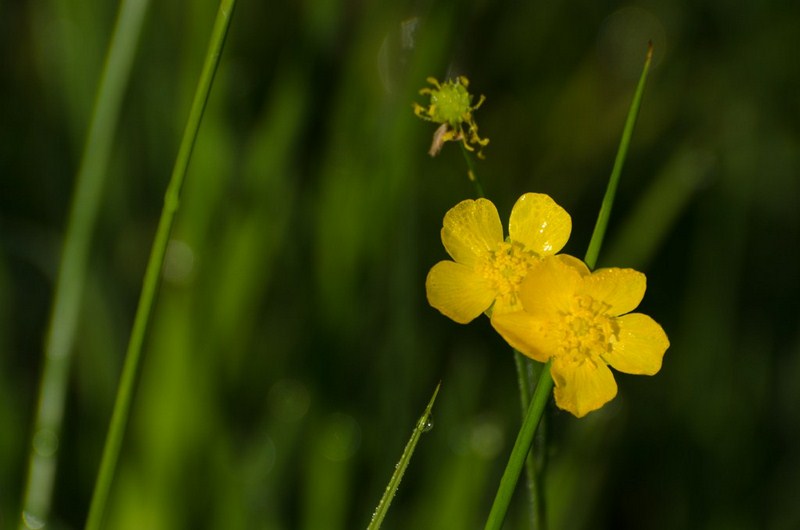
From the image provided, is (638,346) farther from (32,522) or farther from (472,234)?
(32,522)

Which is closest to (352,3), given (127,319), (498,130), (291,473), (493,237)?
(498,130)

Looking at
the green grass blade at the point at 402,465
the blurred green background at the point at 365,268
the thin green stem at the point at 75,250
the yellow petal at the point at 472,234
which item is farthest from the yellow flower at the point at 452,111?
the blurred green background at the point at 365,268

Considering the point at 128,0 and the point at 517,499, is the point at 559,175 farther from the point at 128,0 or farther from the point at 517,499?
the point at 128,0

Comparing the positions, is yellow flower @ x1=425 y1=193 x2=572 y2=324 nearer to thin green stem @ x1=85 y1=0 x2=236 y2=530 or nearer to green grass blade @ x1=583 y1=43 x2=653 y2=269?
green grass blade @ x1=583 y1=43 x2=653 y2=269

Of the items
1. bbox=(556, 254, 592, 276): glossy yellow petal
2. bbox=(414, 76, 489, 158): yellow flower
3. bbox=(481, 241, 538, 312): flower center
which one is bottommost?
bbox=(481, 241, 538, 312): flower center

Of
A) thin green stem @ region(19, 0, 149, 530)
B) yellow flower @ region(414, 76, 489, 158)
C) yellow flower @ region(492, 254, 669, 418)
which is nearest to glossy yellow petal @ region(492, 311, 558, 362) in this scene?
yellow flower @ region(492, 254, 669, 418)

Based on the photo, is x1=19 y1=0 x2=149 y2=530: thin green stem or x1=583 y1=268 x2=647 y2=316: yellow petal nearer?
x1=583 y1=268 x2=647 y2=316: yellow petal

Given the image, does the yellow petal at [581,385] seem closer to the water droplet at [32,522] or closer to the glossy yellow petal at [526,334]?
the glossy yellow petal at [526,334]
